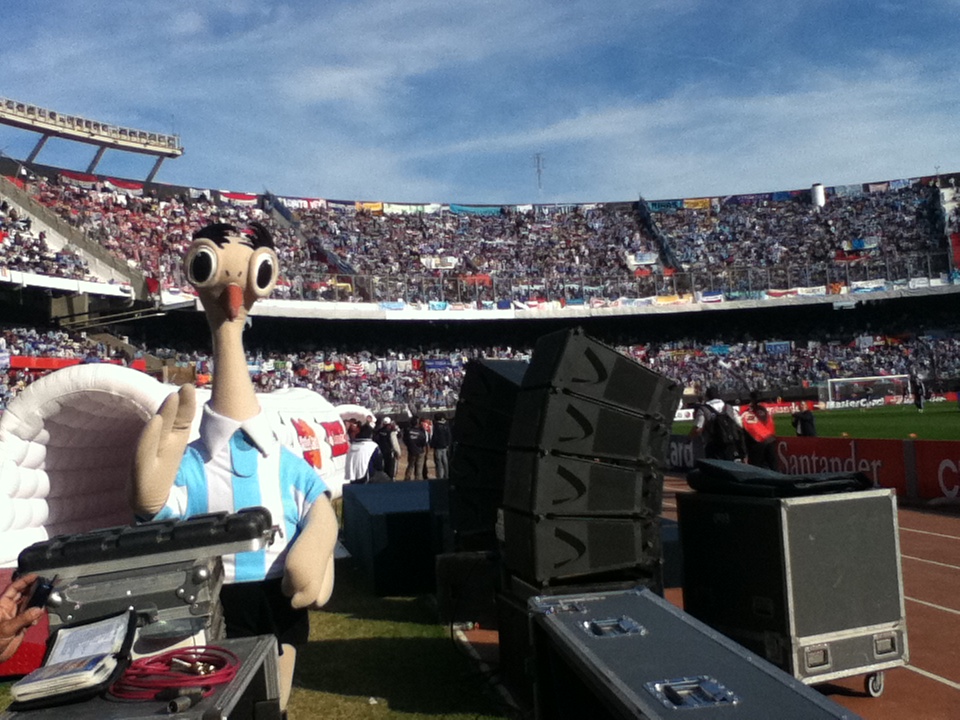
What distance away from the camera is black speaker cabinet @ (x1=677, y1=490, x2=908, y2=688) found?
390 cm

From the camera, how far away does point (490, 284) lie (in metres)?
37.5

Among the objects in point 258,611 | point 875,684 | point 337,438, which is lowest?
point 875,684

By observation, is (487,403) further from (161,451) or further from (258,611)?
(161,451)

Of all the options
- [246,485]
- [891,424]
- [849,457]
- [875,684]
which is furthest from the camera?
[891,424]

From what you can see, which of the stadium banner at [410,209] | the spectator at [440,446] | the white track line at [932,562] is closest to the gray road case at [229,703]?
the white track line at [932,562]

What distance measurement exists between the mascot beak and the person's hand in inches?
66.9

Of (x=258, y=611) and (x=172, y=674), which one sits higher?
(x=172, y=674)

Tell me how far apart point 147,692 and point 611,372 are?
2.67 m

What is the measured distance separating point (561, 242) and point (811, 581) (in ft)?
135

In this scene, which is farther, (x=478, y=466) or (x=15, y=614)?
(x=478, y=466)

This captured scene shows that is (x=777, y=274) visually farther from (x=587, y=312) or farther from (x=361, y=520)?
(x=361, y=520)

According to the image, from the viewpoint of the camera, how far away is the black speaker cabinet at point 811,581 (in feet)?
12.8

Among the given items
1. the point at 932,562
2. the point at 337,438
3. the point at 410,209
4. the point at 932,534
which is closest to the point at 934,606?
the point at 932,562

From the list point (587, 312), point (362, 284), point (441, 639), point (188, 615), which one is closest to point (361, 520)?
point (441, 639)
